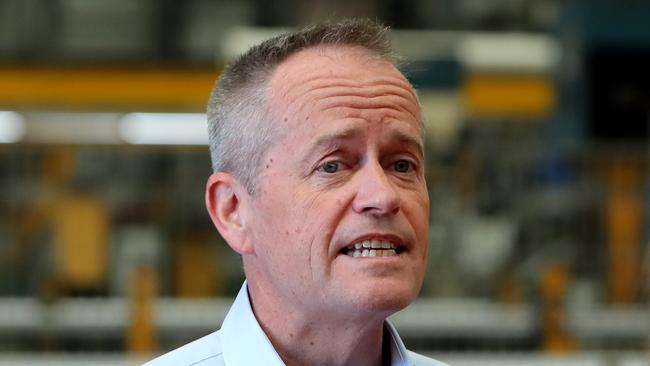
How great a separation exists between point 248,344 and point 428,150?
663cm

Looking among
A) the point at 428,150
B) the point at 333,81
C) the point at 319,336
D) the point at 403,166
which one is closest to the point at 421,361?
the point at 319,336

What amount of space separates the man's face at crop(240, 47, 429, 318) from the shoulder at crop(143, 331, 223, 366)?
112 mm

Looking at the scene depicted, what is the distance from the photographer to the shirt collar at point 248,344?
5.41 feet

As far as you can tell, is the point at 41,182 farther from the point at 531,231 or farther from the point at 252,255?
the point at 252,255

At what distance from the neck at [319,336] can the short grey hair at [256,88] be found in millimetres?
182

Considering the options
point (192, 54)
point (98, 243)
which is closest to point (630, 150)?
point (192, 54)

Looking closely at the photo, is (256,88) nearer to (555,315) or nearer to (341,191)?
(341,191)

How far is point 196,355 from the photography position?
5.52 ft

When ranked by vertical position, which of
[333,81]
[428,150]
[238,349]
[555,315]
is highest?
[428,150]

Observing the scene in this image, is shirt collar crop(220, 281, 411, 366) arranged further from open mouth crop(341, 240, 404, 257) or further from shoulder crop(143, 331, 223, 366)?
open mouth crop(341, 240, 404, 257)

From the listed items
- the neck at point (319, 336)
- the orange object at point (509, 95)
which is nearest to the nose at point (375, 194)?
the neck at point (319, 336)

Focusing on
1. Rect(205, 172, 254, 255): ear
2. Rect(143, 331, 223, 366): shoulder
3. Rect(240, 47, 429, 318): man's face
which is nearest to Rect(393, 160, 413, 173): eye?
Rect(240, 47, 429, 318): man's face

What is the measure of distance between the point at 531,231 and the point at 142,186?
261 centimetres

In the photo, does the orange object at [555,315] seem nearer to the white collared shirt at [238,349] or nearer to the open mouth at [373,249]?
the white collared shirt at [238,349]
